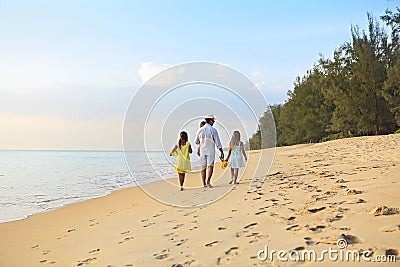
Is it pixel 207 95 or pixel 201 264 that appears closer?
pixel 201 264

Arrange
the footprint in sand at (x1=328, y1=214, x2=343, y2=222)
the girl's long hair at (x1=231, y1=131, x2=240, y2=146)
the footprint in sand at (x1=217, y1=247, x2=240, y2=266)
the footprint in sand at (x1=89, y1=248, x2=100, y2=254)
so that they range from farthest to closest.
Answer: the girl's long hair at (x1=231, y1=131, x2=240, y2=146) → the footprint in sand at (x1=89, y1=248, x2=100, y2=254) → the footprint in sand at (x1=328, y1=214, x2=343, y2=222) → the footprint in sand at (x1=217, y1=247, x2=240, y2=266)

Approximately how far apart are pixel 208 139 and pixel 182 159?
0.98 metres

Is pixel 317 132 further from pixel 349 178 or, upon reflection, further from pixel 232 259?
pixel 232 259

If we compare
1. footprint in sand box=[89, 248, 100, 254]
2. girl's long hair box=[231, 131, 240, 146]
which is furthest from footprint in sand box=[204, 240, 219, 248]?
girl's long hair box=[231, 131, 240, 146]

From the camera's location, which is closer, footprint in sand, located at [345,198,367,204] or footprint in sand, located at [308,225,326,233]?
footprint in sand, located at [308,225,326,233]

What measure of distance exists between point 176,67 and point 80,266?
192 inches

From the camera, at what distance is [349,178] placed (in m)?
7.78

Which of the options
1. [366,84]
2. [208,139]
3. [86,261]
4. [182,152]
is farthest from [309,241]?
[366,84]

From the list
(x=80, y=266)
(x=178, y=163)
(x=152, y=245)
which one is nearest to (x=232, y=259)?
(x=152, y=245)

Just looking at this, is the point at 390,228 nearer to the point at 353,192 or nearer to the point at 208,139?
the point at 353,192

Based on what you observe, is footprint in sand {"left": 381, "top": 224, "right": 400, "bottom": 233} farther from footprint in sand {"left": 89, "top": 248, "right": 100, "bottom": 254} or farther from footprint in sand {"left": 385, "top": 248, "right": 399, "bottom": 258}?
footprint in sand {"left": 89, "top": 248, "right": 100, "bottom": 254}

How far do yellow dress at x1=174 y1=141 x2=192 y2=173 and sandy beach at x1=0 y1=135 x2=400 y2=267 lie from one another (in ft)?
7.20

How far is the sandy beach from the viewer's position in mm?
4008

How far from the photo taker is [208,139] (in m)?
10.2
